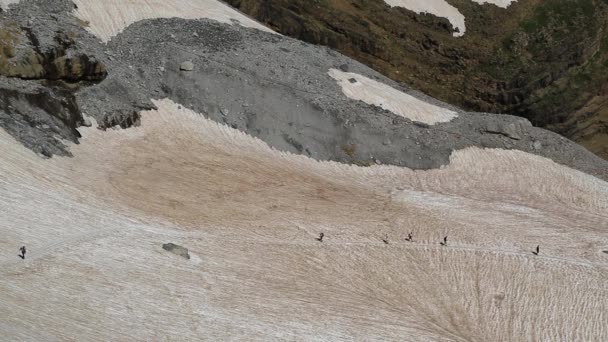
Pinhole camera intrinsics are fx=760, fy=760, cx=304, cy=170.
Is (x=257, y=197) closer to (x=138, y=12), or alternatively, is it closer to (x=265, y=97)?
(x=265, y=97)

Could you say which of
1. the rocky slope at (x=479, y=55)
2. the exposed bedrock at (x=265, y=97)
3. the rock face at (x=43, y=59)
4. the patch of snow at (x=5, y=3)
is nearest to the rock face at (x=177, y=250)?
the exposed bedrock at (x=265, y=97)

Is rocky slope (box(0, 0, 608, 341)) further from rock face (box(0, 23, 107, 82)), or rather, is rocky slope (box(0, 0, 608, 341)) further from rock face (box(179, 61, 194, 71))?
rock face (box(179, 61, 194, 71))

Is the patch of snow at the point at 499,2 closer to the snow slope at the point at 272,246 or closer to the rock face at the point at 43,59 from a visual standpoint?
the snow slope at the point at 272,246

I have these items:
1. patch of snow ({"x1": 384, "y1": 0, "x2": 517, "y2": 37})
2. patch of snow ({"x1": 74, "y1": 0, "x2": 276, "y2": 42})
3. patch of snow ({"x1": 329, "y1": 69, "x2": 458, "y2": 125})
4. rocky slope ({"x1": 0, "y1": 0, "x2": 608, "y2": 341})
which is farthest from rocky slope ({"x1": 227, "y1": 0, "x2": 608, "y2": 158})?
patch of snow ({"x1": 329, "y1": 69, "x2": 458, "y2": 125})

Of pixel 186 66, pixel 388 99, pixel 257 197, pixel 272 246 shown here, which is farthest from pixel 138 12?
pixel 272 246

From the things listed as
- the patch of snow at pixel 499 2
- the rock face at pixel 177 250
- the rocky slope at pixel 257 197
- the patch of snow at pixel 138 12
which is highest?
the patch of snow at pixel 499 2
